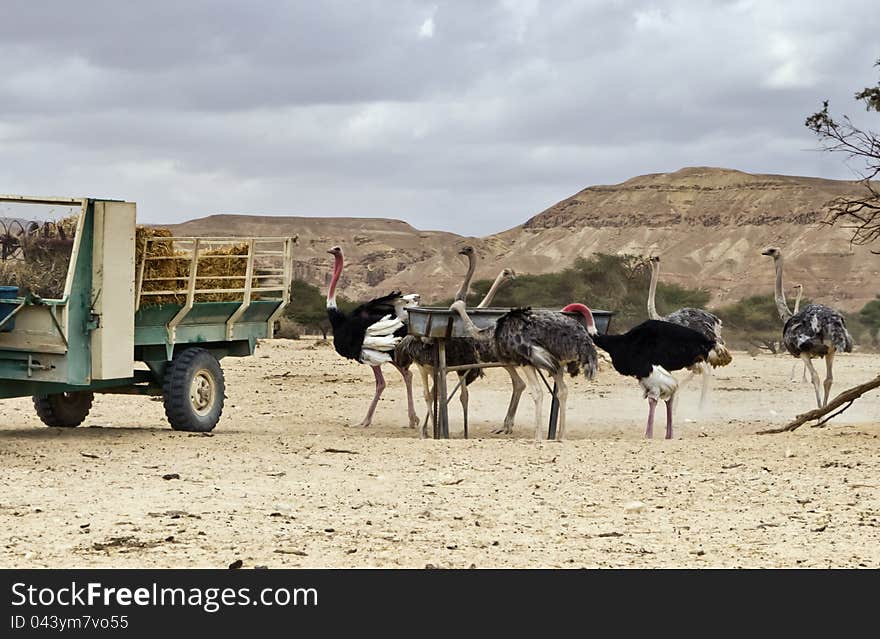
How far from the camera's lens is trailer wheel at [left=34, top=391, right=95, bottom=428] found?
47.7 ft

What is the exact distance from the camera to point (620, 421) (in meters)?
17.8

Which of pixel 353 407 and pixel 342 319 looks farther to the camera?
pixel 353 407

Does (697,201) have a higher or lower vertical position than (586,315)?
higher

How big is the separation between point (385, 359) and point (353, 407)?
3.28m

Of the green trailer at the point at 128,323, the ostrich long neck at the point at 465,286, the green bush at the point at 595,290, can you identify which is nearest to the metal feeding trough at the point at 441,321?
the ostrich long neck at the point at 465,286

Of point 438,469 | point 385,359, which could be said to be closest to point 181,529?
point 438,469

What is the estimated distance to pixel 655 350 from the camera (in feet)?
47.0

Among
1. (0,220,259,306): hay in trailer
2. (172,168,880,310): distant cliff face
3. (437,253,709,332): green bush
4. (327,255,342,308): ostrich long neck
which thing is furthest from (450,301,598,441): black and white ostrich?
(172,168,880,310): distant cliff face

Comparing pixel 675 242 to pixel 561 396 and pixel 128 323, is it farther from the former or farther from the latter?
pixel 128 323

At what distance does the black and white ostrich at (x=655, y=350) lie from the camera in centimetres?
1423

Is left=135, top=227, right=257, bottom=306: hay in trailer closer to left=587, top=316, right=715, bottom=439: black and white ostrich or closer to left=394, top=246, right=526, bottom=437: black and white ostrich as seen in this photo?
left=394, top=246, right=526, bottom=437: black and white ostrich

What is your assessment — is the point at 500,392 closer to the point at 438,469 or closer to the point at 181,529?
the point at 438,469

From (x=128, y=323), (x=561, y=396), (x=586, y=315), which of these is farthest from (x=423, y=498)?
(x=586, y=315)

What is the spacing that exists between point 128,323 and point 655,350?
528 cm
